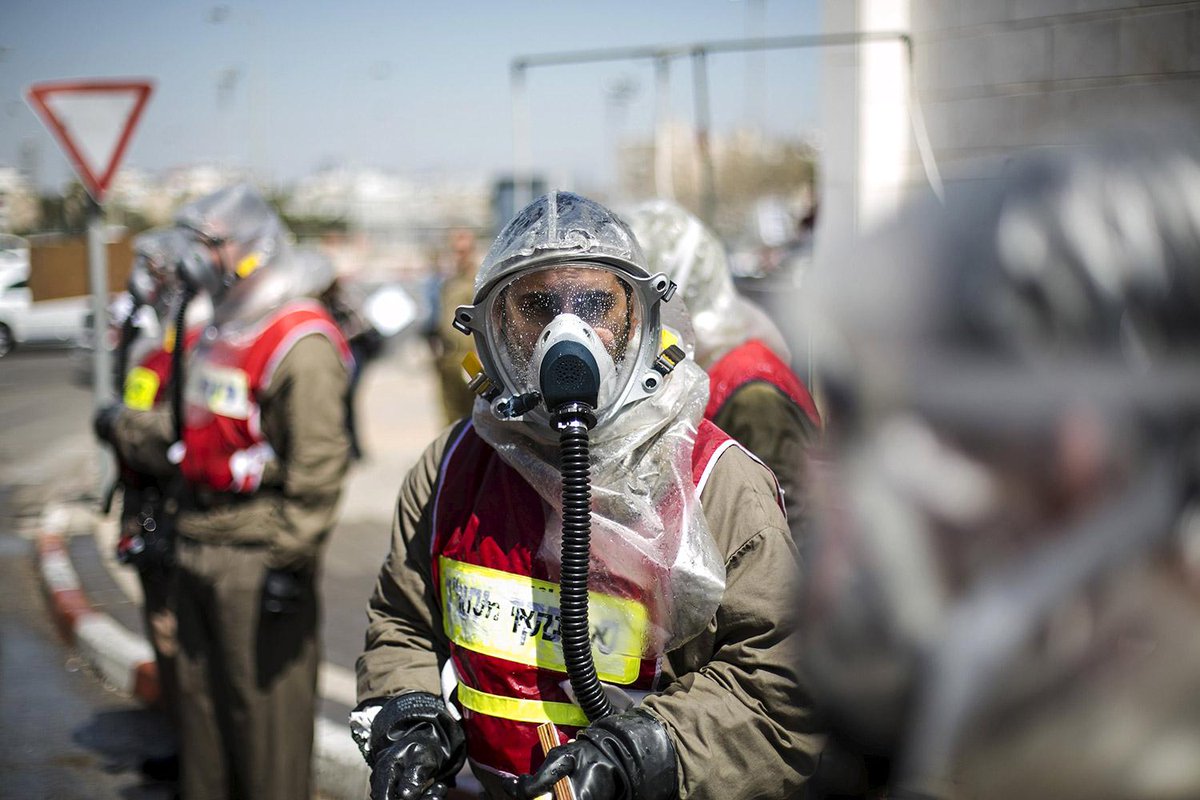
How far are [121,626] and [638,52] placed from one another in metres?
4.15

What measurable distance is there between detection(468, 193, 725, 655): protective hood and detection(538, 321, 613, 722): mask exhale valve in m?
0.06

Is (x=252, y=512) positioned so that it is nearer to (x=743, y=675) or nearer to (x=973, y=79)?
(x=743, y=675)

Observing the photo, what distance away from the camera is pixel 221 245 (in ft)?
12.2

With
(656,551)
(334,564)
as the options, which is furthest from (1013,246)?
(334,564)

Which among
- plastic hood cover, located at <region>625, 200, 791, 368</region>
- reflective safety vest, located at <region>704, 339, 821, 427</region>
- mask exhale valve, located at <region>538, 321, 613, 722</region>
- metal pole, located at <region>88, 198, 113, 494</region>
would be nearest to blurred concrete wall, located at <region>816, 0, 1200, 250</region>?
plastic hood cover, located at <region>625, 200, 791, 368</region>

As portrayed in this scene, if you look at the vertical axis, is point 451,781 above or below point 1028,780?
below

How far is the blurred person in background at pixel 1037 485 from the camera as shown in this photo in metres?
0.76

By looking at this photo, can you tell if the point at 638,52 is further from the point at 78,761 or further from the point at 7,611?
the point at 7,611

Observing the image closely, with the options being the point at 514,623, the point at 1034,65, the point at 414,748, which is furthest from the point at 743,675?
the point at 1034,65

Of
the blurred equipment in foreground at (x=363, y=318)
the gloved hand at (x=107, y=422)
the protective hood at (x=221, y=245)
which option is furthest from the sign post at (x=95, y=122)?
the protective hood at (x=221, y=245)

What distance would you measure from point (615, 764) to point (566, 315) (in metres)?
0.70

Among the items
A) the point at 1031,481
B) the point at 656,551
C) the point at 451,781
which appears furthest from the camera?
the point at 451,781

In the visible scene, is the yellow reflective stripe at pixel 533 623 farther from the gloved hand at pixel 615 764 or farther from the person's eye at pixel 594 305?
the person's eye at pixel 594 305

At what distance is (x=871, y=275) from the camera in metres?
0.90
